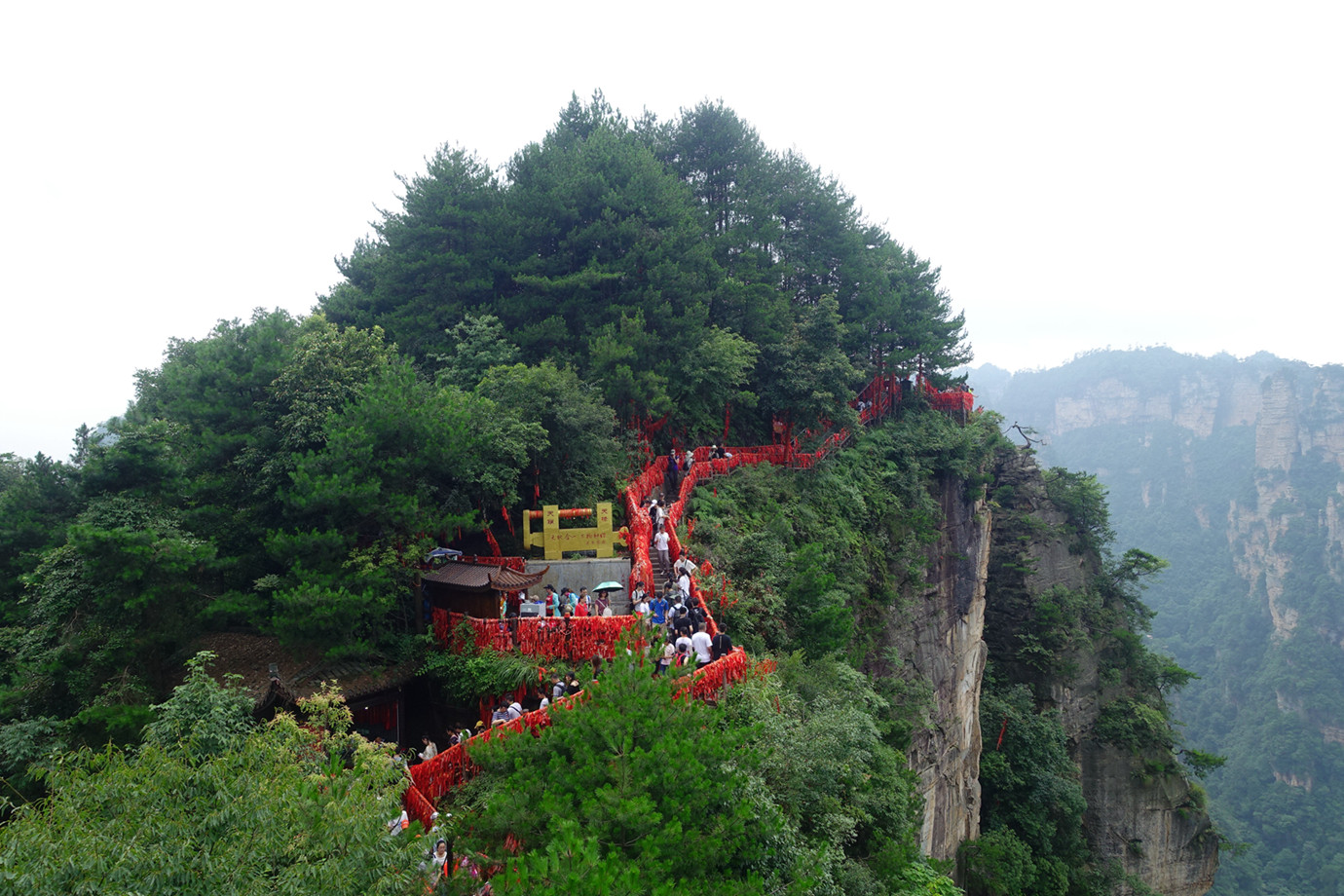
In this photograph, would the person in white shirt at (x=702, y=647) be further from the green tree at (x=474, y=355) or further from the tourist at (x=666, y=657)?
the green tree at (x=474, y=355)

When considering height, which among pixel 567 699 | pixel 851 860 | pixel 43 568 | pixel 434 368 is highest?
pixel 434 368

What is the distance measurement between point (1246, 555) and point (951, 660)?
102 meters

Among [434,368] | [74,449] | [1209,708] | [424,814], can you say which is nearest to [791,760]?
[424,814]

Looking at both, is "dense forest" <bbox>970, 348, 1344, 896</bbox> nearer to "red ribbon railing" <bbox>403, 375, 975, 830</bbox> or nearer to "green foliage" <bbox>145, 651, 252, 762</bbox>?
"red ribbon railing" <bbox>403, 375, 975, 830</bbox>

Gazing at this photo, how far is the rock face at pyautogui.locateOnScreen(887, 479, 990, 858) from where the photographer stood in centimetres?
2417

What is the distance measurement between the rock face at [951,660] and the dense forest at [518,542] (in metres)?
1.03

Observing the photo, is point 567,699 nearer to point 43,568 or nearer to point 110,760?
point 110,760

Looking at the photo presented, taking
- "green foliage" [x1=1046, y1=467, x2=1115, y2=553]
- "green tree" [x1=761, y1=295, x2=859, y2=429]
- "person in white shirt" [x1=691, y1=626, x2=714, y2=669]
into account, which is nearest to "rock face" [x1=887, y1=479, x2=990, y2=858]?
"green foliage" [x1=1046, y1=467, x2=1115, y2=553]

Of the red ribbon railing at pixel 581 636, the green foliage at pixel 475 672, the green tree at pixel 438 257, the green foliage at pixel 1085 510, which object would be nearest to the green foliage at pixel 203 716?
the red ribbon railing at pixel 581 636

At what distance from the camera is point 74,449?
19.0 metres

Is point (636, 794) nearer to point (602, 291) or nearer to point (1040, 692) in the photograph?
point (602, 291)

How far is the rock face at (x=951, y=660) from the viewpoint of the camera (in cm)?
2417

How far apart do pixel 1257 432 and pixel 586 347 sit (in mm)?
124315

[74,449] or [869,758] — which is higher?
[74,449]
